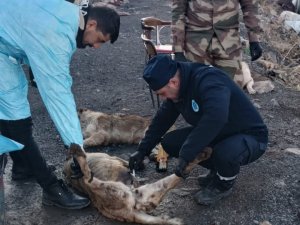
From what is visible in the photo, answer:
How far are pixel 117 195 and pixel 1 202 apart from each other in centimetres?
93

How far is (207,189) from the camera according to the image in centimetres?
419

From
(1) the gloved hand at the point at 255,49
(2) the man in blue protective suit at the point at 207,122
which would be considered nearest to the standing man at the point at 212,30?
(1) the gloved hand at the point at 255,49

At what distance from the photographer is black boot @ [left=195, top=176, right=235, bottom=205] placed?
4.14 m

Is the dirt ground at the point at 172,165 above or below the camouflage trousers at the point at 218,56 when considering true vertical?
below

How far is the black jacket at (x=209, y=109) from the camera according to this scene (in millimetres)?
3621

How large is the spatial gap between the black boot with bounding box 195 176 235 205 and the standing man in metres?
1.29

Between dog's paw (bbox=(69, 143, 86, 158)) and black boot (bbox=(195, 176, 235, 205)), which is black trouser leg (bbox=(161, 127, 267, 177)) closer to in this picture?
black boot (bbox=(195, 176, 235, 205))

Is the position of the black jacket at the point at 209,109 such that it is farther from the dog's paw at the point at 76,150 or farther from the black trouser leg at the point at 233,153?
the dog's paw at the point at 76,150

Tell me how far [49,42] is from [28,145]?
1131 millimetres

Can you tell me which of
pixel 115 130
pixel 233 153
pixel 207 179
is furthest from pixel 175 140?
pixel 115 130

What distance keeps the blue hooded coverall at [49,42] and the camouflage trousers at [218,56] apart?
1.87 meters

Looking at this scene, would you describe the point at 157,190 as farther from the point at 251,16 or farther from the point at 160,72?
the point at 251,16

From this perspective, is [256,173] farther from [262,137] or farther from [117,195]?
[117,195]

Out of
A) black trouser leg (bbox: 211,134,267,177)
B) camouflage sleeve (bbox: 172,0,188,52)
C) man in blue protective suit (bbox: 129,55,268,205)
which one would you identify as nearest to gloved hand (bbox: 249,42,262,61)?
camouflage sleeve (bbox: 172,0,188,52)
